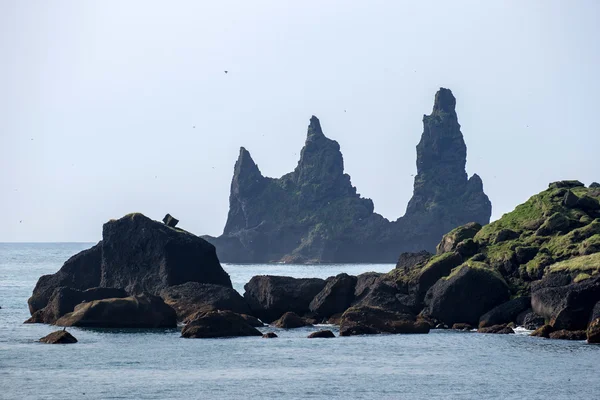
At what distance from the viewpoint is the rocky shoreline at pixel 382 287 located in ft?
217

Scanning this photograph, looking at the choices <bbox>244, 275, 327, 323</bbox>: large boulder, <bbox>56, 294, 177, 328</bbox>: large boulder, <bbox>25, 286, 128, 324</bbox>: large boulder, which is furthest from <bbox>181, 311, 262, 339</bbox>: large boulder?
<bbox>25, 286, 128, 324</bbox>: large boulder

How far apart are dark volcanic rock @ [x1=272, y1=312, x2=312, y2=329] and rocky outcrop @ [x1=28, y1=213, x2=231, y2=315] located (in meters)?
9.24

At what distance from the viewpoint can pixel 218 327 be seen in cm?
6538

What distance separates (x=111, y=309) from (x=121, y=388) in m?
23.9

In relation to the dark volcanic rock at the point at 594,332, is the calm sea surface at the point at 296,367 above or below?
below

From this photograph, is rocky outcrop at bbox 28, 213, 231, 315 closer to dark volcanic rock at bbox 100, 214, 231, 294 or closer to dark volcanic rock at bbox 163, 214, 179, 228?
dark volcanic rock at bbox 100, 214, 231, 294

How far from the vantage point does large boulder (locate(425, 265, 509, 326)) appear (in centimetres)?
6944

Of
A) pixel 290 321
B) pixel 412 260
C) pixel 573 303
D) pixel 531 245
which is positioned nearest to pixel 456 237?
pixel 412 260

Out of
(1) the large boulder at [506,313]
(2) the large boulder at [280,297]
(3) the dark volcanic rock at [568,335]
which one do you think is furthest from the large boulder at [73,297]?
(3) the dark volcanic rock at [568,335]

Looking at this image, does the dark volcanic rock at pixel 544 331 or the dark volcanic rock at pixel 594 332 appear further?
the dark volcanic rock at pixel 544 331

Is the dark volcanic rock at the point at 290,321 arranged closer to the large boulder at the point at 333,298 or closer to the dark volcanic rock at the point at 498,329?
the large boulder at the point at 333,298

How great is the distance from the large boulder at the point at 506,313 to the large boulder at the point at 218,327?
15408 mm

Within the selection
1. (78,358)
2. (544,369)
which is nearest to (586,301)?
(544,369)

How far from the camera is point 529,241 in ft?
253
